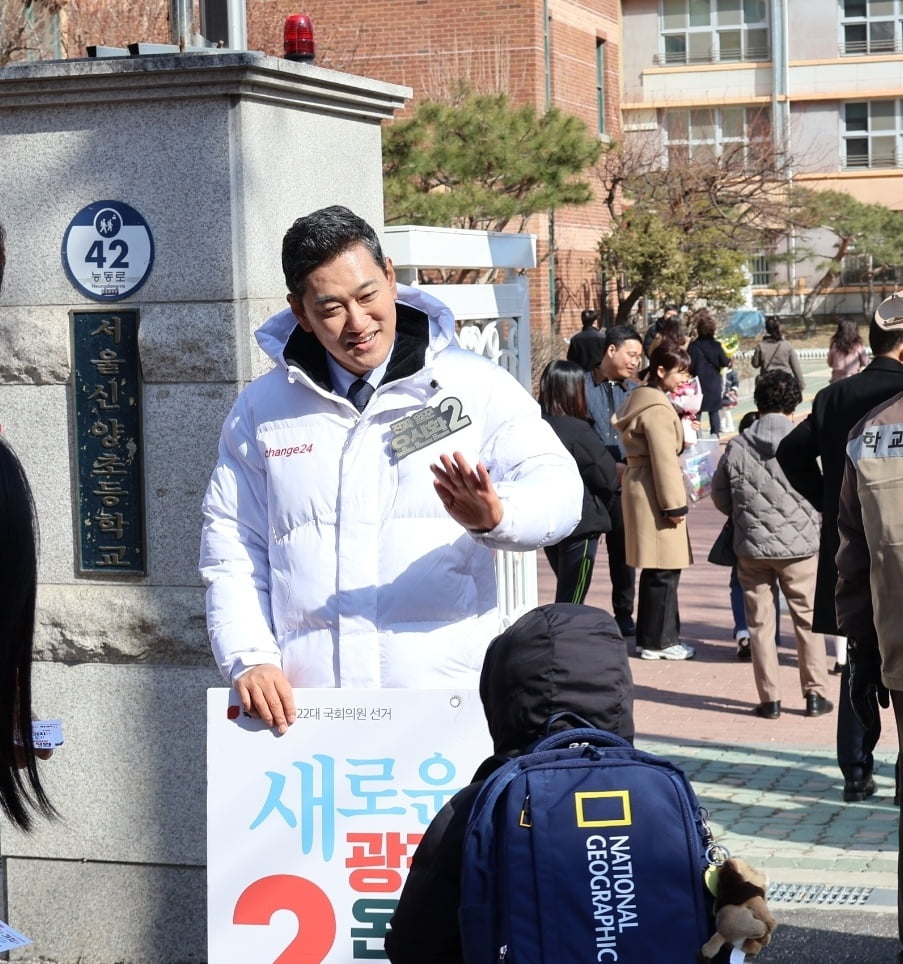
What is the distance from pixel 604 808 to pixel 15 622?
988 mm

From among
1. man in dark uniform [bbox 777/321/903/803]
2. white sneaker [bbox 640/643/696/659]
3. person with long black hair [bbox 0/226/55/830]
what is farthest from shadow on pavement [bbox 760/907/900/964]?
white sneaker [bbox 640/643/696/659]

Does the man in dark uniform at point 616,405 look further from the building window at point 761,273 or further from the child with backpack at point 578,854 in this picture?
the building window at point 761,273

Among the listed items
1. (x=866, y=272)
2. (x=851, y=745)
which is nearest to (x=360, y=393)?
(x=851, y=745)

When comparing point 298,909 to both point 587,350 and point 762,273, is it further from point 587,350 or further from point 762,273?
point 762,273

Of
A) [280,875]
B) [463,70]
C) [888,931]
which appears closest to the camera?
[280,875]

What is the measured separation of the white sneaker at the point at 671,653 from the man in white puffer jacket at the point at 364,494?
20.7 ft

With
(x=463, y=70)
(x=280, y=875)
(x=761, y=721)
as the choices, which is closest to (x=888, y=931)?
(x=280, y=875)

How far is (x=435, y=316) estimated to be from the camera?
384 centimetres

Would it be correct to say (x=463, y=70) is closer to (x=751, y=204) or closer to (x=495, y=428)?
(x=751, y=204)

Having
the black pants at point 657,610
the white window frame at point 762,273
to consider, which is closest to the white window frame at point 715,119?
the white window frame at point 762,273

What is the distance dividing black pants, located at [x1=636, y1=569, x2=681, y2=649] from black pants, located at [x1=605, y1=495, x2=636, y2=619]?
548mm

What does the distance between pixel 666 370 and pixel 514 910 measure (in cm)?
732

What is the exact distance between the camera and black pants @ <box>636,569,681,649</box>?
32.0 feet

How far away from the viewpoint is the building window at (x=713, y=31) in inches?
2201
